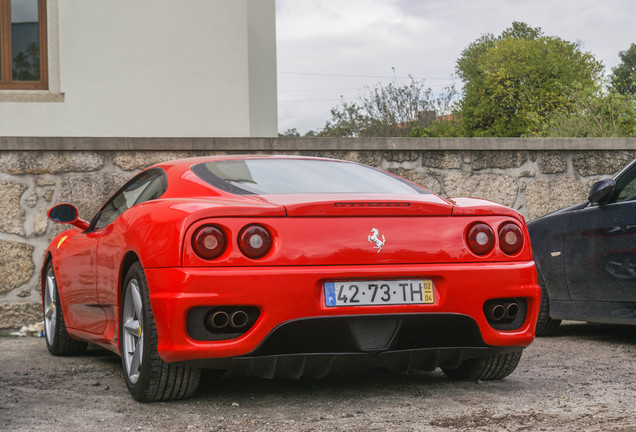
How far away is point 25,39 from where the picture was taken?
38.9 feet

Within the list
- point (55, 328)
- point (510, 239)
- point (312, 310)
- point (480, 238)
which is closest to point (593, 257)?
point (510, 239)

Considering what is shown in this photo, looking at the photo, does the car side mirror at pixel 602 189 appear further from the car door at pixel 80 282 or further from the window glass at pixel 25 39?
the window glass at pixel 25 39

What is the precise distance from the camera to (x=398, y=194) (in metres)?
4.48

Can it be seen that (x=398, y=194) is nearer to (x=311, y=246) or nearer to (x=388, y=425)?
(x=311, y=246)

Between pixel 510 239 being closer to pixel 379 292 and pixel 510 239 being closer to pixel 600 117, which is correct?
pixel 379 292

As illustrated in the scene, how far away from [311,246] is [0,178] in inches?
186

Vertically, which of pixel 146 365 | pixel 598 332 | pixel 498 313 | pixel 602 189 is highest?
pixel 602 189

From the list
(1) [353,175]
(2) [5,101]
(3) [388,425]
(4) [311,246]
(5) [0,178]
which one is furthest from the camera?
(2) [5,101]

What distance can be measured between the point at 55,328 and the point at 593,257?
3676mm

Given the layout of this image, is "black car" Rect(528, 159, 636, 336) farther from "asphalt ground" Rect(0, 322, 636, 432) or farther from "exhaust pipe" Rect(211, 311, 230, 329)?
"exhaust pipe" Rect(211, 311, 230, 329)

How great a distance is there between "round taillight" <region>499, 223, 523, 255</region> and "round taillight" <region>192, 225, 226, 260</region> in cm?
132

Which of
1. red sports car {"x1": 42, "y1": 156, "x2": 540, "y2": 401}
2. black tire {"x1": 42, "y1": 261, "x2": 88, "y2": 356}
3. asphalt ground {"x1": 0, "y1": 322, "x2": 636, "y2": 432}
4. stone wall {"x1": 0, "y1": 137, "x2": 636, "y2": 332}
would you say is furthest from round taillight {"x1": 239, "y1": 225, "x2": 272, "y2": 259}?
stone wall {"x1": 0, "y1": 137, "x2": 636, "y2": 332}

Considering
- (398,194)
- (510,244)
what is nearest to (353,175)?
(398,194)

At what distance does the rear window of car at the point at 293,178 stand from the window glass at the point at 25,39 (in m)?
7.81
